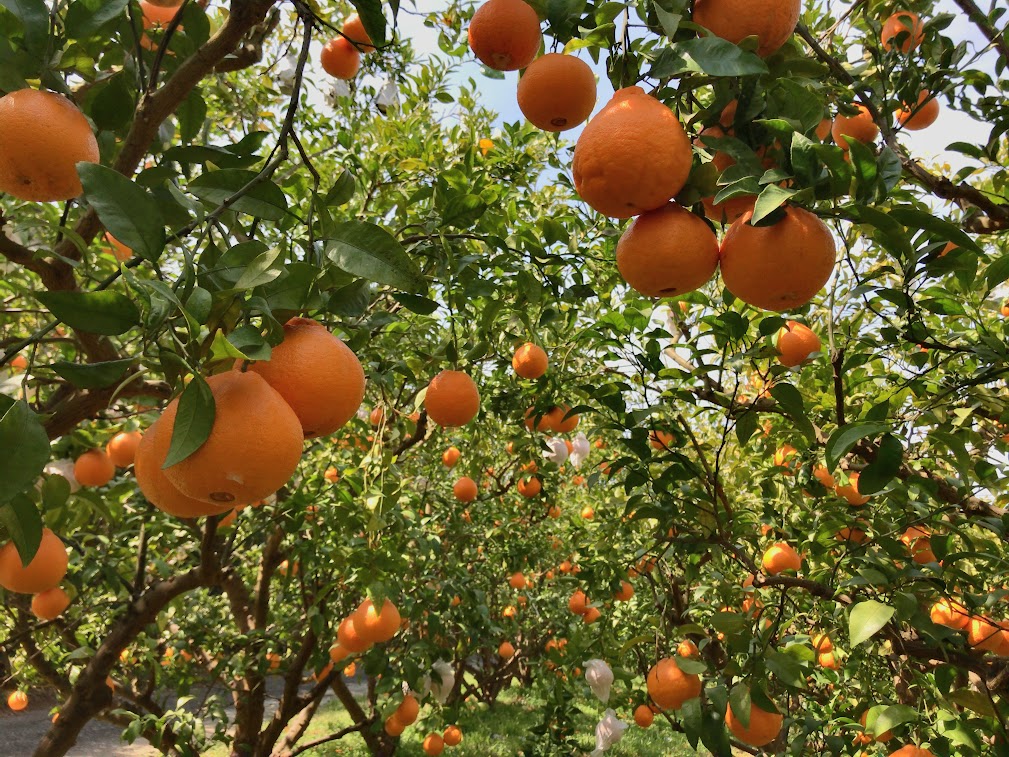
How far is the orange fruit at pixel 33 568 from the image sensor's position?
5.52ft

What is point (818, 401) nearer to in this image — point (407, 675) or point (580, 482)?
point (407, 675)

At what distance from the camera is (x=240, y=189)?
3.11ft

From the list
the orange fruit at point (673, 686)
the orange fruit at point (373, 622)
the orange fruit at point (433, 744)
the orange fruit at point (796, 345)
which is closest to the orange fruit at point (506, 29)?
the orange fruit at point (796, 345)

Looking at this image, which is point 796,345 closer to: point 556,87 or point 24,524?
point 556,87

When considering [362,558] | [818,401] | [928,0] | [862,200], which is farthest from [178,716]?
[928,0]

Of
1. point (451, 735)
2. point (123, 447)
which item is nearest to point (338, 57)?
point (123, 447)

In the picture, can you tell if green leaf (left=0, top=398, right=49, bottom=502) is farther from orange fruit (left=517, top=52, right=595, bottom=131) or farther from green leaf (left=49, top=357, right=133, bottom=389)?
orange fruit (left=517, top=52, right=595, bottom=131)

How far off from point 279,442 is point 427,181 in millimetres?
2349

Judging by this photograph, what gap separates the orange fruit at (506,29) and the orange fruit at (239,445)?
31.0 inches

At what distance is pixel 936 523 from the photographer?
1.68m

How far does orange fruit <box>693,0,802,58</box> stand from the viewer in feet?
2.88

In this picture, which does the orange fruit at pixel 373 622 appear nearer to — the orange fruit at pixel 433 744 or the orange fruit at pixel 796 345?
the orange fruit at pixel 796 345

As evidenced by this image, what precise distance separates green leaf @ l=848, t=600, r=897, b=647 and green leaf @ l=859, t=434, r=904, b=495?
24 centimetres

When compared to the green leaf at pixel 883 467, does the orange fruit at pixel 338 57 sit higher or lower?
higher
